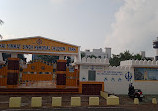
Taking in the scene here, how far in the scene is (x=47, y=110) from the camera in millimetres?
13602

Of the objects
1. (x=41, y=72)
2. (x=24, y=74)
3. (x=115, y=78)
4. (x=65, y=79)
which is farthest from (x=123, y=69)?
(x=24, y=74)

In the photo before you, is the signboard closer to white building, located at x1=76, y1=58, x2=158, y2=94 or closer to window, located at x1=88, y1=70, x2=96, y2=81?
white building, located at x1=76, y1=58, x2=158, y2=94

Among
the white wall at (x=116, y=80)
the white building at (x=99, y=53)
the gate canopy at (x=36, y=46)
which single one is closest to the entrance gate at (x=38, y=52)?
the gate canopy at (x=36, y=46)

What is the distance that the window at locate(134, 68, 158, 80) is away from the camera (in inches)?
979

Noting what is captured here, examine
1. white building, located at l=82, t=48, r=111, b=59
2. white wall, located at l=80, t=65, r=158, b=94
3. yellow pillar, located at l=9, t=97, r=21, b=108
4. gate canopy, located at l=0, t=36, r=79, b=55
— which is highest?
white building, located at l=82, t=48, r=111, b=59

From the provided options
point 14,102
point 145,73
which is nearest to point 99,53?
point 145,73

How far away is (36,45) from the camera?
76.2 ft

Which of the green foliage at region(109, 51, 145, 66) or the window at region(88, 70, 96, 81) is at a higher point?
the green foliage at region(109, 51, 145, 66)

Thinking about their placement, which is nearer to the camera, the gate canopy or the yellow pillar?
the yellow pillar

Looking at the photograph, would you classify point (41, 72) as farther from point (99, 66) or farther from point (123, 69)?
point (123, 69)

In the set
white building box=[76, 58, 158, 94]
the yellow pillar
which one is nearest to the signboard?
white building box=[76, 58, 158, 94]

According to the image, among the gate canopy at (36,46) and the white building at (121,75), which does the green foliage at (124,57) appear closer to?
the white building at (121,75)

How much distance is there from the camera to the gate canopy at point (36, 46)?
22.6m

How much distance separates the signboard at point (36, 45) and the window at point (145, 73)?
1094 cm
